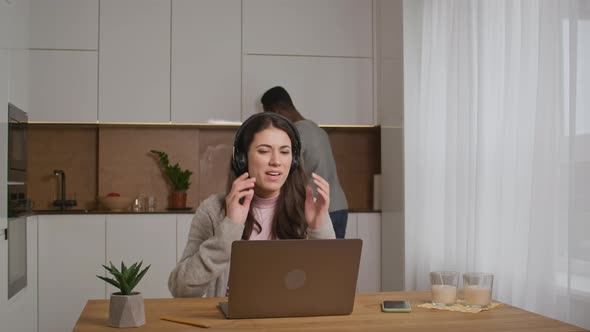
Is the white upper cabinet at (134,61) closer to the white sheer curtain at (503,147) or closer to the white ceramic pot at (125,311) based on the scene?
the white sheer curtain at (503,147)

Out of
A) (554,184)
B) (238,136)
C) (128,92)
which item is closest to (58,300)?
(128,92)

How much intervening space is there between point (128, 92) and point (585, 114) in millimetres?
3059

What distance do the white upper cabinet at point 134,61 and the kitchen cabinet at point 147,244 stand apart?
2.29 ft

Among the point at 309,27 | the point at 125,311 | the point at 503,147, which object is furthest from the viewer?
the point at 309,27

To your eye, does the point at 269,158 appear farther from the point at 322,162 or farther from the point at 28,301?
the point at 28,301

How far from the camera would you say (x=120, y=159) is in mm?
5180

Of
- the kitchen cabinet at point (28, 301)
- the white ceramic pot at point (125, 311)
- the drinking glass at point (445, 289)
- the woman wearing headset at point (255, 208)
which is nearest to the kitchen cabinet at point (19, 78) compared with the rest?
the kitchen cabinet at point (28, 301)

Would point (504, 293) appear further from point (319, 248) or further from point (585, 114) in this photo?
point (319, 248)

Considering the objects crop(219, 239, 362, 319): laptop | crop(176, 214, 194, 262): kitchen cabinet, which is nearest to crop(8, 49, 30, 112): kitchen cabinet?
crop(176, 214, 194, 262): kitchen cabinet

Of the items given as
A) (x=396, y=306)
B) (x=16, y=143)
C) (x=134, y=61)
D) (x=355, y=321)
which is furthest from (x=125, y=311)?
(x=134, y=61)

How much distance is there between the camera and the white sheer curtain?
2803 mm

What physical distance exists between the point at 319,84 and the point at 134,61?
4.14 ft

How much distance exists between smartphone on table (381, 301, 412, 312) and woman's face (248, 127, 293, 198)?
589mm

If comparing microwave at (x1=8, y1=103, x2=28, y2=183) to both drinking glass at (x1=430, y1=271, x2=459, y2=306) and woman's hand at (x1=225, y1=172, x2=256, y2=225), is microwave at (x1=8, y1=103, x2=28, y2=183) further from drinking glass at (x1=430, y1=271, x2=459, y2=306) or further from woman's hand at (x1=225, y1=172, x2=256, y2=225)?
drinking glass at (x1=430, y1=271, x2=459, y2=306)
